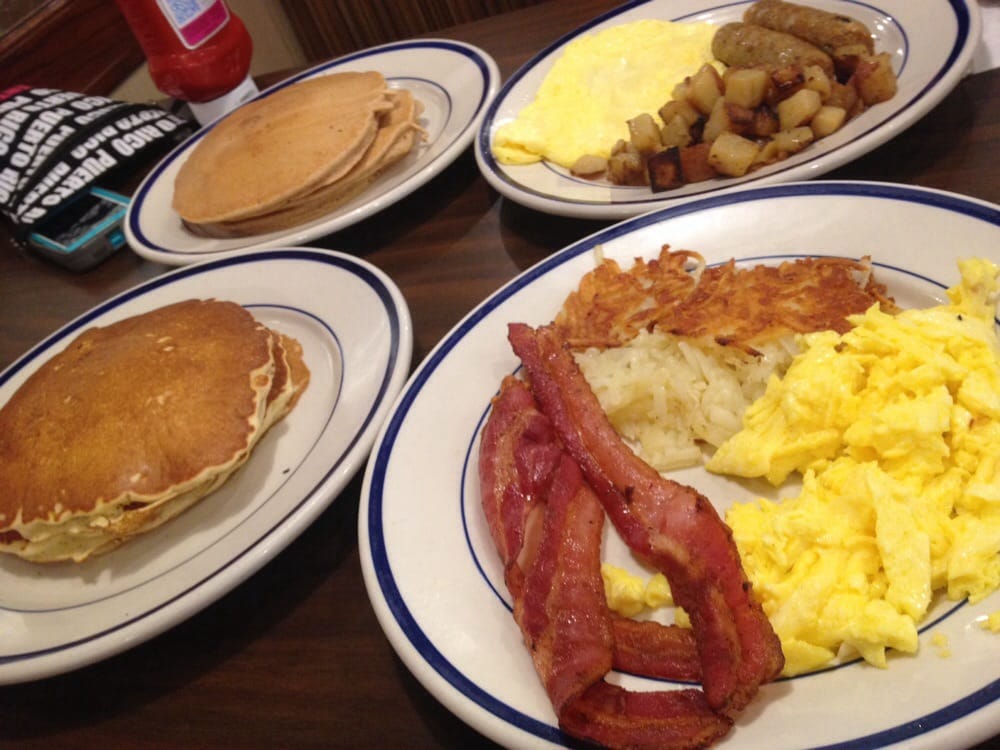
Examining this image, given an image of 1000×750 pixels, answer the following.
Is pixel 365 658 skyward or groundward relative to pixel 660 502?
groundward

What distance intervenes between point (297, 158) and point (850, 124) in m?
1.77

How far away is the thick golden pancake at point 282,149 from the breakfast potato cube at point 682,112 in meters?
1.08

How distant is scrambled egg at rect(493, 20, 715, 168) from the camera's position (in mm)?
2379

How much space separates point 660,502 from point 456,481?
1.43 feet

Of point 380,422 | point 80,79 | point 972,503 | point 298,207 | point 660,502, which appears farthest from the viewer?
point 80,79

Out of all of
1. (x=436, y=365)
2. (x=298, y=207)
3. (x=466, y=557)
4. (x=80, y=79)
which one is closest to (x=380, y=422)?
(x=436, y=365)

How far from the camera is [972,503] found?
3.71ft

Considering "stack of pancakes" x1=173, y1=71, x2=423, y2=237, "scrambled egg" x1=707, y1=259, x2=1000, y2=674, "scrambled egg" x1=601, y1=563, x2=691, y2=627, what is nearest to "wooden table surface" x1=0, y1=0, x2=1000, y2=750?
"scrambled egg" x1=601, y1=563, x2=691, y2=627

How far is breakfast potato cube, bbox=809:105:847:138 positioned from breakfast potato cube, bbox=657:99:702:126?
0.34 m

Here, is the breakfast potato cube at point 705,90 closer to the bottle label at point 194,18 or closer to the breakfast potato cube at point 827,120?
the breakfast potato cube at point 827,120

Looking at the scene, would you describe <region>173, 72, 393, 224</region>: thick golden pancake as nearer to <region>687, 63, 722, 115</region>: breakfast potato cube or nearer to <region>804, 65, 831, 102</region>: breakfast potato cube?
<region>687, 63, 722, 115</region>: breakfast potato cube

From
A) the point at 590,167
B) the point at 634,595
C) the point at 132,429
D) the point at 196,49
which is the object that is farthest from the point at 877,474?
the point at 196,49

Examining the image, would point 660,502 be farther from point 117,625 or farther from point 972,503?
point 117,625

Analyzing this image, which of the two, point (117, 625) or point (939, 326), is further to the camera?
point (117, 625)
